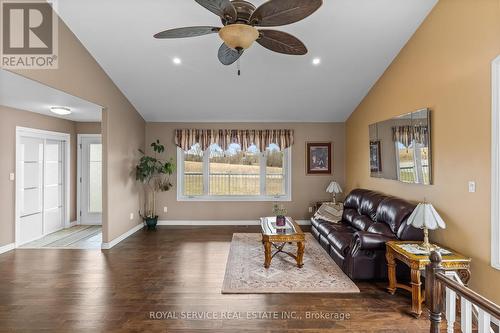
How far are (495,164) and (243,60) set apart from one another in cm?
352

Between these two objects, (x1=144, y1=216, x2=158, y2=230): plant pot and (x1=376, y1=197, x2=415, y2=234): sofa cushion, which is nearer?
(x1=376, y1=197, x2=415, y2=234): sofa cushion

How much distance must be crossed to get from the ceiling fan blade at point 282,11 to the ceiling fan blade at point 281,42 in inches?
6.6

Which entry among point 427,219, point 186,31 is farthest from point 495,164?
point 186,31

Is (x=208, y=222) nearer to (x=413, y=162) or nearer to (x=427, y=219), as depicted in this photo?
(x=413, y=162)

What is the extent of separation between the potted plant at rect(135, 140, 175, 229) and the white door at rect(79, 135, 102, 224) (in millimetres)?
1093

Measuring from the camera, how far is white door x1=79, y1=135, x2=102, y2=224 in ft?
21.6

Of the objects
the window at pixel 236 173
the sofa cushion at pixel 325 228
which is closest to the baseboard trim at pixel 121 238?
the window at pixel 236 173

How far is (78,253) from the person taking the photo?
183 inches

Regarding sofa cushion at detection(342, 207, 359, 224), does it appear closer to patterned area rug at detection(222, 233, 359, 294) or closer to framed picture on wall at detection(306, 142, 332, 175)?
patterned area rug at detection(222, 233, 359, 294)

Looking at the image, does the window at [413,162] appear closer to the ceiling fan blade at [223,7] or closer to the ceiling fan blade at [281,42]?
the ceiling fan blade at [281,42]

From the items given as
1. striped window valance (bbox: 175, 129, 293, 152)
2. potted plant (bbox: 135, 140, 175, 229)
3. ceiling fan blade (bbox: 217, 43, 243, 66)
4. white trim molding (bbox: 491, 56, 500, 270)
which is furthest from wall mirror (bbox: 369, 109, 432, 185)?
potted plant (bbox: 135, 140, 175, 229)

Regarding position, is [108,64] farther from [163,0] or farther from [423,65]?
[423,65]

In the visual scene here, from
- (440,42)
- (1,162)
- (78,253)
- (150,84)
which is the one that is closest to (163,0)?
(150,84)

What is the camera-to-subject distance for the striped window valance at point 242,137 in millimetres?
6715
